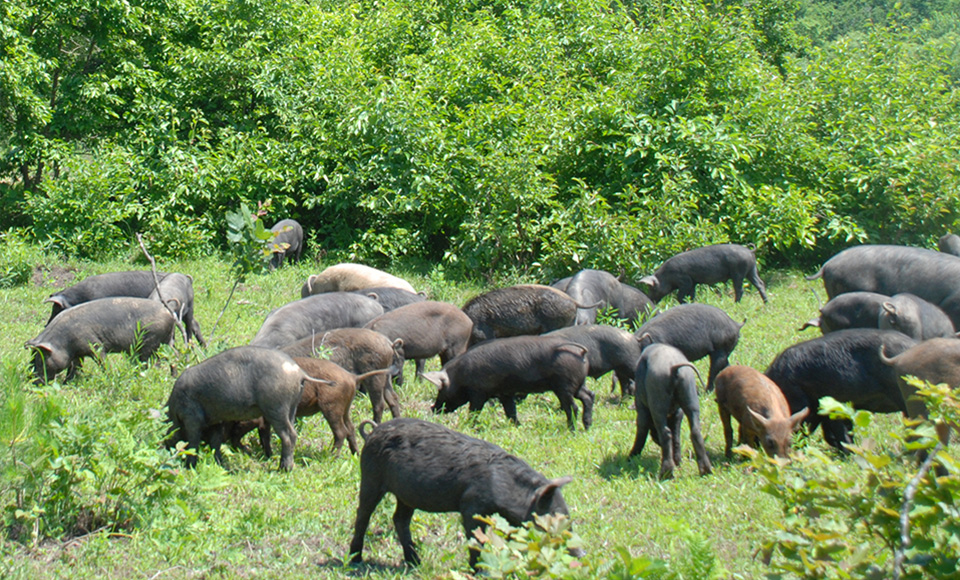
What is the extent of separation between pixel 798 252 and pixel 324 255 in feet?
26.8

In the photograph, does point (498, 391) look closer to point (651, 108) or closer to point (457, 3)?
point (651, 108)

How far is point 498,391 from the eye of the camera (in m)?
7.93

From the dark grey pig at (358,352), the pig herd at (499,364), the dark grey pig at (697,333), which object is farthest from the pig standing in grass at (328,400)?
the dark grey pig at (697,333)

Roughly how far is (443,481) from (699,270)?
8242mm

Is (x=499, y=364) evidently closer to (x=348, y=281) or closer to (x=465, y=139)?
(x=348, y=281)

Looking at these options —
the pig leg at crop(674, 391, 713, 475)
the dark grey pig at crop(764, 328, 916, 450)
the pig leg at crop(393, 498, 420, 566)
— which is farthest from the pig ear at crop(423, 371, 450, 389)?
the dark grey pig at crop(764, 328, 916, 450)

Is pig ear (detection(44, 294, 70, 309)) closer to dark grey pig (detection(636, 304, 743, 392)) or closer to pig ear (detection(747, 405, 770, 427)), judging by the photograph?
dark grey pig (detection(636, 304, 743, 392))

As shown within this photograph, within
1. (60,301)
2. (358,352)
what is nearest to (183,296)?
(60,301)

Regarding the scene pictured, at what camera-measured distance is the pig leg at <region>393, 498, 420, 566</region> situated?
5113 millimetres

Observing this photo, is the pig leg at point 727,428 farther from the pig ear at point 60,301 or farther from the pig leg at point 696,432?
the pig ear at point 60,301

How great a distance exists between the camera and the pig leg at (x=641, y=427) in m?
6.85

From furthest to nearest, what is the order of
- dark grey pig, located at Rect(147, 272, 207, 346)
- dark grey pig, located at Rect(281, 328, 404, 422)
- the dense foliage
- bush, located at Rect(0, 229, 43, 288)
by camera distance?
the dense foliage
bush, located at Rect(0, 229, 43, 288)
dark grey pig, located at Rect(147, 272, 207, 346)
dark grey pig, located at Rect(281, 328, 404, 422)

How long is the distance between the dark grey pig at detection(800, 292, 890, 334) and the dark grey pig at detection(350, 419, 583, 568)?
5.49 m

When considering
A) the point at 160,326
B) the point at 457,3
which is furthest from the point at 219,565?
the point at 457,3
